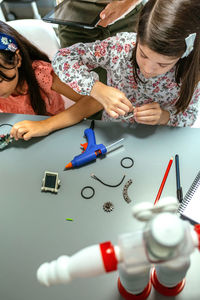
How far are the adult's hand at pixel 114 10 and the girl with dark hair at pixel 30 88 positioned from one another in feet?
0.93

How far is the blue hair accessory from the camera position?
0.82 m

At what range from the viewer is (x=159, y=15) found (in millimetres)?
632

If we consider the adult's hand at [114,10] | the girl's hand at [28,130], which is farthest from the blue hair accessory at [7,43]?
Result: the adult's hand at [114,10]

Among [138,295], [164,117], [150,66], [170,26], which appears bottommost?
[138,295]

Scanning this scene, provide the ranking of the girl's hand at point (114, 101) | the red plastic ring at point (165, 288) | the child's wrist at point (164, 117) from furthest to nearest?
the child's wrist at point (164, 117) < the girl's hand at point (114, 101) < the red plastic ring at point (165, 288)

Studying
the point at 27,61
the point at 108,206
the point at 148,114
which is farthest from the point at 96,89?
the point at 108,206

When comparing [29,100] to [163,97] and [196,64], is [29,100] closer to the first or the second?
[163,97]

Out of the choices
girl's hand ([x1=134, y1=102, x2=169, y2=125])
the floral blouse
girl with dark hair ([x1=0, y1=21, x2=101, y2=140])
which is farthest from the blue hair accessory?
girl's hand ([x1=134, y1=102, x2=169, y2=125])

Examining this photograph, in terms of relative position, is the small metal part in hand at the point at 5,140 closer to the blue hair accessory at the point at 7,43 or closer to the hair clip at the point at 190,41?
the blue hair accessory at the point at 7,43

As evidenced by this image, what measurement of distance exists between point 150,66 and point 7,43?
487mm

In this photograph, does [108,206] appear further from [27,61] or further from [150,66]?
[27,61]

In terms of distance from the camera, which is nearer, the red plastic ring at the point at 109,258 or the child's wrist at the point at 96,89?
the red plastic ring at the point at 109,258

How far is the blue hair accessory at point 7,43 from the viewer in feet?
2.68

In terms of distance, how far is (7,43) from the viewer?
0.83 m
